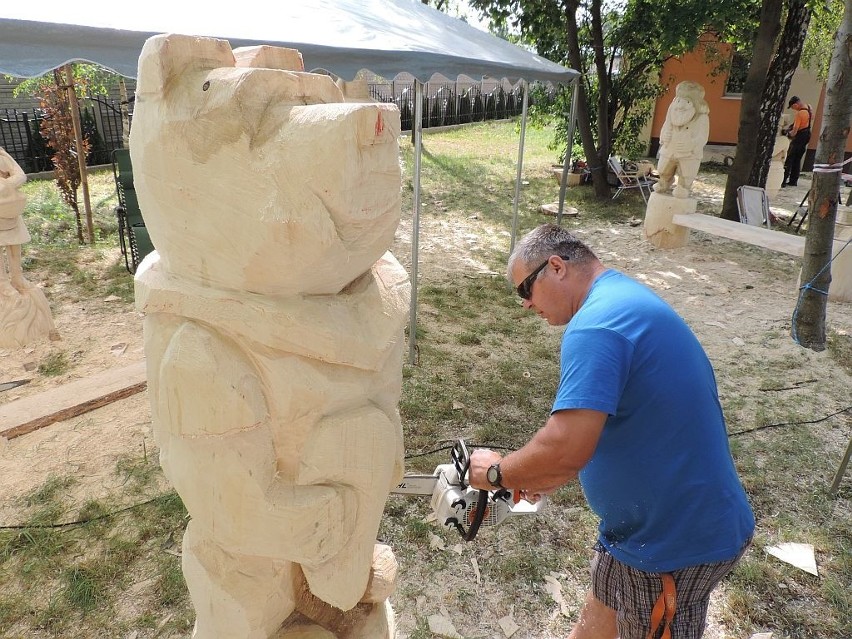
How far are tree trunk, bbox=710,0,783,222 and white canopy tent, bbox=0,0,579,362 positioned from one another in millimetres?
3837

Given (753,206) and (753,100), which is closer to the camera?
(753,100)

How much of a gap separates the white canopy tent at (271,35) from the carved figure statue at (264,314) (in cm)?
198

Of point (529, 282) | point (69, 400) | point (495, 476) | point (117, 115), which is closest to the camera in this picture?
point (495, 476)

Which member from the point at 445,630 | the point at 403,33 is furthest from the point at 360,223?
the point at 403,33

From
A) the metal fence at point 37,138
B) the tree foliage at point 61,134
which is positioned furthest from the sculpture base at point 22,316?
the metal fence at point 37,138

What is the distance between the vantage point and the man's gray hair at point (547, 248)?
1636mm

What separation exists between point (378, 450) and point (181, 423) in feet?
1.27

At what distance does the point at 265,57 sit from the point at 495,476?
1120mm

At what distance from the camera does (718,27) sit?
25.8ft

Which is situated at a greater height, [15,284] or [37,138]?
[37,138]

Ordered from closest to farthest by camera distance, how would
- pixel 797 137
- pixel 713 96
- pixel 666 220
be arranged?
pixel 666 220 < pixel 797 137 < pixel 713 96

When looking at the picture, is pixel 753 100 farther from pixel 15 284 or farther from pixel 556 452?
pixel 15 284

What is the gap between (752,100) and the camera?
729 centimetres

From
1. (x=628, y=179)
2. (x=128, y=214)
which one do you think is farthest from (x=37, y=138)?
(x=628, y=179)
